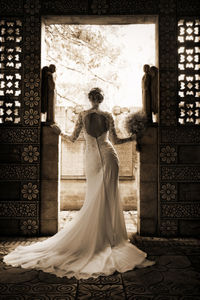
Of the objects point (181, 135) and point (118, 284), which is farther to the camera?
point (181, 135)

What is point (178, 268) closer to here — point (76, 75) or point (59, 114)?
point (59, 114)

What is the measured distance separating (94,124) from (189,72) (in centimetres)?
217

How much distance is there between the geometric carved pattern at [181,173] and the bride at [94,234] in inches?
41.0

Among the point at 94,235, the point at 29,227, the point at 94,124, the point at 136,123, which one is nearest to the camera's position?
the point at 94,235

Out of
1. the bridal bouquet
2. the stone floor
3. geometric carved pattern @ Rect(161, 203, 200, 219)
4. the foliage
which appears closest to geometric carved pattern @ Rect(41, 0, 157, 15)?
the bridal bouquet

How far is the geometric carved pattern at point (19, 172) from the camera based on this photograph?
4.64 m

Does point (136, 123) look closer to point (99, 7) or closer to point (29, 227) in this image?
point (99, 7)

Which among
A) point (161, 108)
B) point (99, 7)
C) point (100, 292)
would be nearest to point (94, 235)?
point (100, 292)

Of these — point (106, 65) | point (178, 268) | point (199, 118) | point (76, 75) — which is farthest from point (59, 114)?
point (178, 268)

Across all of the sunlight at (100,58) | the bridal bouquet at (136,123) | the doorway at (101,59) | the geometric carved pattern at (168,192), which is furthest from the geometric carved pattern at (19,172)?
the sunlight at (100,58)

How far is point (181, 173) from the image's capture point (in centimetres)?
466

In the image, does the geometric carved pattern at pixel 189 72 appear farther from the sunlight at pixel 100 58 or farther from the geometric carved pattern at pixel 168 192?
the sunlight at pixel 100 58

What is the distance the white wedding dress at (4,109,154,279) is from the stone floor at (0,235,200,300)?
0.13m

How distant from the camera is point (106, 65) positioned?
28.3 feet
